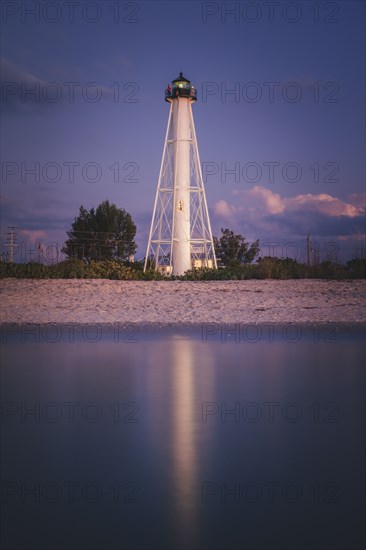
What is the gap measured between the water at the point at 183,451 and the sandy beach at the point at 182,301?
4.23 meters

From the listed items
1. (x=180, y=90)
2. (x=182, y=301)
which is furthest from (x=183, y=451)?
(x=180, y=90)

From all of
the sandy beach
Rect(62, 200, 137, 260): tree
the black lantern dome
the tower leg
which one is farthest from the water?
Rect(62, 200, 137, 260): tree

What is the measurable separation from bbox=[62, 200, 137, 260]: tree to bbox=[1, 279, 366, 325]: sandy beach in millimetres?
21617

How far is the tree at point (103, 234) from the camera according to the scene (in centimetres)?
4019

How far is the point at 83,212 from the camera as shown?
43.1 meters

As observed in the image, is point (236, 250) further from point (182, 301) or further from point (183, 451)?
point (183, 451)

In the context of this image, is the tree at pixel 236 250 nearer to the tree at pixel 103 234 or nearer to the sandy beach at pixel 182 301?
the tree at pixel 103 234

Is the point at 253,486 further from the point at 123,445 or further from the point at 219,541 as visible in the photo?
the point at 123,445

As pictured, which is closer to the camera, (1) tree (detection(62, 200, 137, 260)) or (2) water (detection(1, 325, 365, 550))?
(2) water (detection(1, 325, 365, 550))

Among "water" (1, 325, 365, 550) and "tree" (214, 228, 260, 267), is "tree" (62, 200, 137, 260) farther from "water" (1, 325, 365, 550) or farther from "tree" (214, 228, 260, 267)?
"water" (1, 325, 365, 550)

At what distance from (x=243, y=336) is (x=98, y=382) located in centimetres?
434

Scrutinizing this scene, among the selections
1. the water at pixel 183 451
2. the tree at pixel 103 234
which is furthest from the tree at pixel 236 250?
the water at pixel 183 451

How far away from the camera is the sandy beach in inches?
514

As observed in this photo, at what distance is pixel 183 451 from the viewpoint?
455cm
